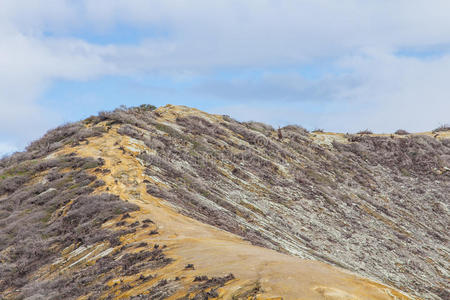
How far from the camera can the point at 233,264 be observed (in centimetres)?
1156

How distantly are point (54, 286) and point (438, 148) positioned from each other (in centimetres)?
4821

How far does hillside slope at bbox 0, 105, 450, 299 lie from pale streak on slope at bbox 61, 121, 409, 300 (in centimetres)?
5

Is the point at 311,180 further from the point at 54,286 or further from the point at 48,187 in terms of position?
the point at 54,286

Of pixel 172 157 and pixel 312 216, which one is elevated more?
pixel 172 157

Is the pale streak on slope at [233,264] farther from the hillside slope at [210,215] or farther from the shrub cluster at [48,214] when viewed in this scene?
the shrub cluster at [48,214]

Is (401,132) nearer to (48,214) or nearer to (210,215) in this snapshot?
(210,215)

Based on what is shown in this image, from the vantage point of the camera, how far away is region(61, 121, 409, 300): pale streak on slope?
919 cm

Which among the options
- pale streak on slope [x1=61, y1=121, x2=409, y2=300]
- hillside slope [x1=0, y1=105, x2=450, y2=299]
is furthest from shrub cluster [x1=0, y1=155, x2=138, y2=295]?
pale streak on slope [x1=61, y1=121, x2=409, y2=300]

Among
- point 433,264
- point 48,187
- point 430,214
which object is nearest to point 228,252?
point 48,187

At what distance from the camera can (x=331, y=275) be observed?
33.4 feet

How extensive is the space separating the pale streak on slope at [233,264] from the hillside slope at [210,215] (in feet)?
0.18

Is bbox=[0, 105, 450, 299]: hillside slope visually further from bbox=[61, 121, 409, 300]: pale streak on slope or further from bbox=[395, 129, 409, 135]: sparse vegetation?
bbox=[395, 129, 409, 135]: sparse vegetation

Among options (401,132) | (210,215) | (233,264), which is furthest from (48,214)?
(401,132)

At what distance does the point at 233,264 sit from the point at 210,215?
937 cm
